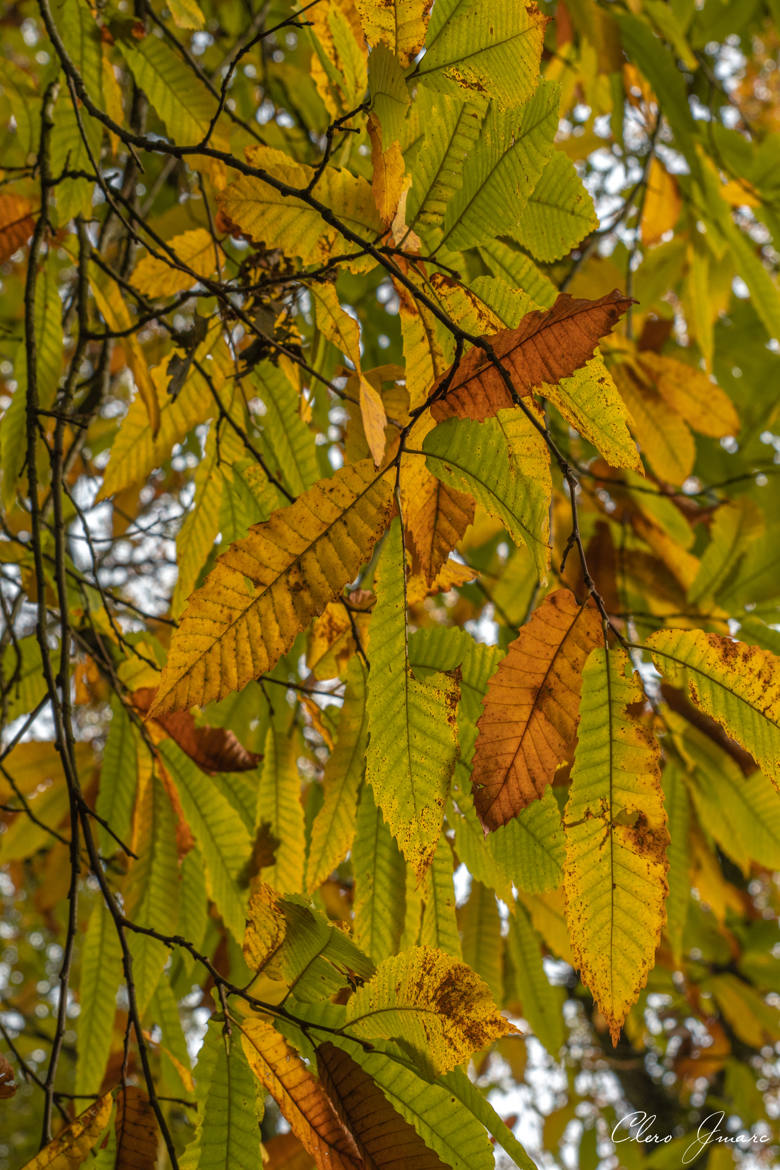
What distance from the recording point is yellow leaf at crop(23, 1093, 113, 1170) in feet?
1.87

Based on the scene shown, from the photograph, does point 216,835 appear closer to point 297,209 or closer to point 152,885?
point 152,885

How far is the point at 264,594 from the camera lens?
478 millimetres

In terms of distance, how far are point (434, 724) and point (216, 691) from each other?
0.13 m

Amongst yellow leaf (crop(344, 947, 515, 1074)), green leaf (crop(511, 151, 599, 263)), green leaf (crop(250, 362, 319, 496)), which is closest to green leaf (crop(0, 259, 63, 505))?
green leaf (crop(250, 362, 319, 496))

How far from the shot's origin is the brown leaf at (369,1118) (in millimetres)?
476

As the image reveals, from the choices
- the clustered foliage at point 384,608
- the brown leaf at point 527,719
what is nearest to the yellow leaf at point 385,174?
the clustered foliage at point 384,608

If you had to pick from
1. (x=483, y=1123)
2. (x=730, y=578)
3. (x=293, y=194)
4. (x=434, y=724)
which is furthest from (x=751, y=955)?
(x=293, y=194)

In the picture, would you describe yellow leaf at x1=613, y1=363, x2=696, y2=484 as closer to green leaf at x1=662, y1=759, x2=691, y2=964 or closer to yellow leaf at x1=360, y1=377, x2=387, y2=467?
green leaf at x1=662, y1=759, x2=691, y2=964

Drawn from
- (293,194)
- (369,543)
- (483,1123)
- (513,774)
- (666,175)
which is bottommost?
(483,1123)

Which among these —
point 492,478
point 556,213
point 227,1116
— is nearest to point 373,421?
point 492,478

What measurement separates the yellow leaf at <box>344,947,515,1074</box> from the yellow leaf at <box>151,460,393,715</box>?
218 mm

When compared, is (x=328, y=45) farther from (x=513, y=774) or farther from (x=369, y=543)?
(x=513, y=774)

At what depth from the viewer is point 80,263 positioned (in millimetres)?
1030

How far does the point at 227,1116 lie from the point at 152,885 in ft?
1.42
